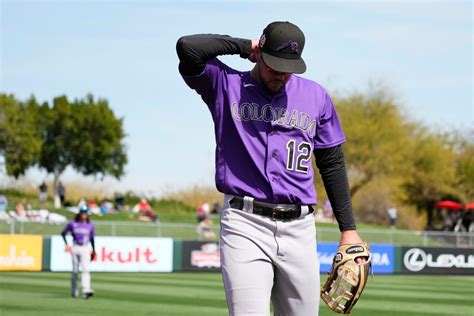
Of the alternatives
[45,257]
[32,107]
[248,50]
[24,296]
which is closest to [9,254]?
[45,257]

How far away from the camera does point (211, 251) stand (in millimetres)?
34344

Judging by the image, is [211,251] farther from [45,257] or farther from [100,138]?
[100,138]

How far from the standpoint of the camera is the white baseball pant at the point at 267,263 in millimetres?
5902

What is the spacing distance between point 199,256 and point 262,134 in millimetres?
28398

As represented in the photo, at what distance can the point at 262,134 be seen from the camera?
6.13m

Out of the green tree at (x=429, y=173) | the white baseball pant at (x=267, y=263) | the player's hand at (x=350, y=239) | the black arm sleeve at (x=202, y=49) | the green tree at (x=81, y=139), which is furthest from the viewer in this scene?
the green tree at (x=81, y=139)

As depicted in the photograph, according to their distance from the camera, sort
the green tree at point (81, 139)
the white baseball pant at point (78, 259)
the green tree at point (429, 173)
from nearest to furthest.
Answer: the white baseball pant at point (78, 259) → the green tree at point (429, 173) → the green tree at point (81, 139)

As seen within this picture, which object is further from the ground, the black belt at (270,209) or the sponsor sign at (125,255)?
the black belt at (270,209)

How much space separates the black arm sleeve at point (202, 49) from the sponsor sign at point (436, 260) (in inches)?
1226

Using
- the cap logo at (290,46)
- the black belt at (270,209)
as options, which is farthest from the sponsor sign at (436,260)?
the cap logo at (290,46)

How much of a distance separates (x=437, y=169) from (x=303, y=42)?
70805 millimetres

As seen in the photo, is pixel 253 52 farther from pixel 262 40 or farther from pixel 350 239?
pixel 350 239

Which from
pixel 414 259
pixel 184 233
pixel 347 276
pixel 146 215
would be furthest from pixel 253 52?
pixel 146 215

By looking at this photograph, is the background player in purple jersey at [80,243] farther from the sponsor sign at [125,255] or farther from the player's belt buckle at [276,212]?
the player's belt buckle at [276,212]
